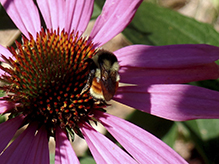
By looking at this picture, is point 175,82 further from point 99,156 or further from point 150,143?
point 99,156

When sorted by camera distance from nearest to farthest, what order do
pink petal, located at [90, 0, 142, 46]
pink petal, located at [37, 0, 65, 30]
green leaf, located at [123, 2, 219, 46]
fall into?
pink petal, located at [90, 0, 142, 46], pink petal, located at [37, 0, 65, 30], green leaf, located at [123, 2, 219, 46]

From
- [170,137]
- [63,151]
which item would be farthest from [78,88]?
[170,137]

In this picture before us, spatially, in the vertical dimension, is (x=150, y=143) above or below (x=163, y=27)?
below

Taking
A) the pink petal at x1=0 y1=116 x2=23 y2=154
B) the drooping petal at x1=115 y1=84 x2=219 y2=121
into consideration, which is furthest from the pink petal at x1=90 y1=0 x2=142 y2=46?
the pink petal at x1=0 y1=116 x2=23 y2=154

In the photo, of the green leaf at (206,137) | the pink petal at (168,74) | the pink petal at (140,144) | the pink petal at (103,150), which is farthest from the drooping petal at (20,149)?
the green leaf at (206,137)

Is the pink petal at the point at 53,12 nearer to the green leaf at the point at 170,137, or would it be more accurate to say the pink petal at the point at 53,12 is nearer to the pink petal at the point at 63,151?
the pink petal at the point at 63,151

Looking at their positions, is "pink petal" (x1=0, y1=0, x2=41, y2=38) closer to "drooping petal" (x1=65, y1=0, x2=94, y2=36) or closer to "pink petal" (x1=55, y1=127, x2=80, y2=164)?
"drooping petal" (x1=65, y1=0, x2=94, y2=36)

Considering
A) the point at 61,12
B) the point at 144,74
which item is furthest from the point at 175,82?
the point at 61,12
